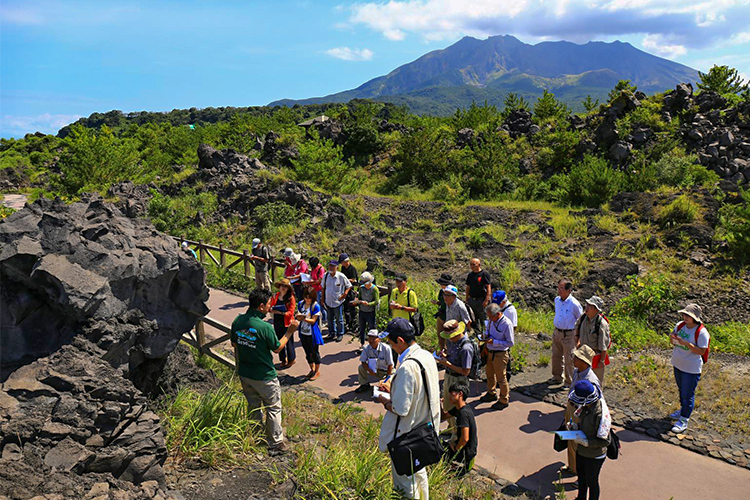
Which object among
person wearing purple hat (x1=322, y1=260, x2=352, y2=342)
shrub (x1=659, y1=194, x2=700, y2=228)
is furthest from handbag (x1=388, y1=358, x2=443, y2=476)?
shrub (x1=659, y1=194, x2=700, y2=228)

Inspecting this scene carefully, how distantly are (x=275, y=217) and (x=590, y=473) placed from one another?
642 inches

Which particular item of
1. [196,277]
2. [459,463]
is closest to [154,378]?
[196,277]

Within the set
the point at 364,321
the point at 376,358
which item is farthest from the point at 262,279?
the point at 376,358

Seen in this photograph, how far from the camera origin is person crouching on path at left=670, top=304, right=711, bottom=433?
6500mm

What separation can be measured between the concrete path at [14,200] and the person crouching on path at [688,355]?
35.4 metres

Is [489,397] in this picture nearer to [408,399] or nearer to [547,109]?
[408,399]

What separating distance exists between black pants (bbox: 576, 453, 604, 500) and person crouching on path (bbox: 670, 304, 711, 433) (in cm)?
260

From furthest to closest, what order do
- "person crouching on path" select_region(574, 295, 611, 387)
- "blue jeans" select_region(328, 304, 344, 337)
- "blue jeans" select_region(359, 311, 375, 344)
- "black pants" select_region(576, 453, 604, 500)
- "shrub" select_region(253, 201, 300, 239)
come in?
"shrub" select_region(253, 201, 300, 239) → "blue jeans" select_region(328, 304, 344, 337) → "blue jeans" select_region(359, 311, 375, 344) → "person crouching on path" select_region(574, 295, 611, 387) → "black pants" select_region(576, 453, 604, 500)

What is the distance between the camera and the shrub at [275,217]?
19.1m

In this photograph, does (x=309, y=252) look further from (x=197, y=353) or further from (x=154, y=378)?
(x=154, y=378)

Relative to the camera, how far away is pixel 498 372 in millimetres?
7398

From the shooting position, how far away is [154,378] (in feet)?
20.6

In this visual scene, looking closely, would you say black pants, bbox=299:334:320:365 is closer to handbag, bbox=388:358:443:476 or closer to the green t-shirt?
the green t-shirt

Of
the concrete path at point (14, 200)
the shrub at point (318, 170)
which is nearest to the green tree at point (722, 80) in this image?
the shrub at point (318, 170)
